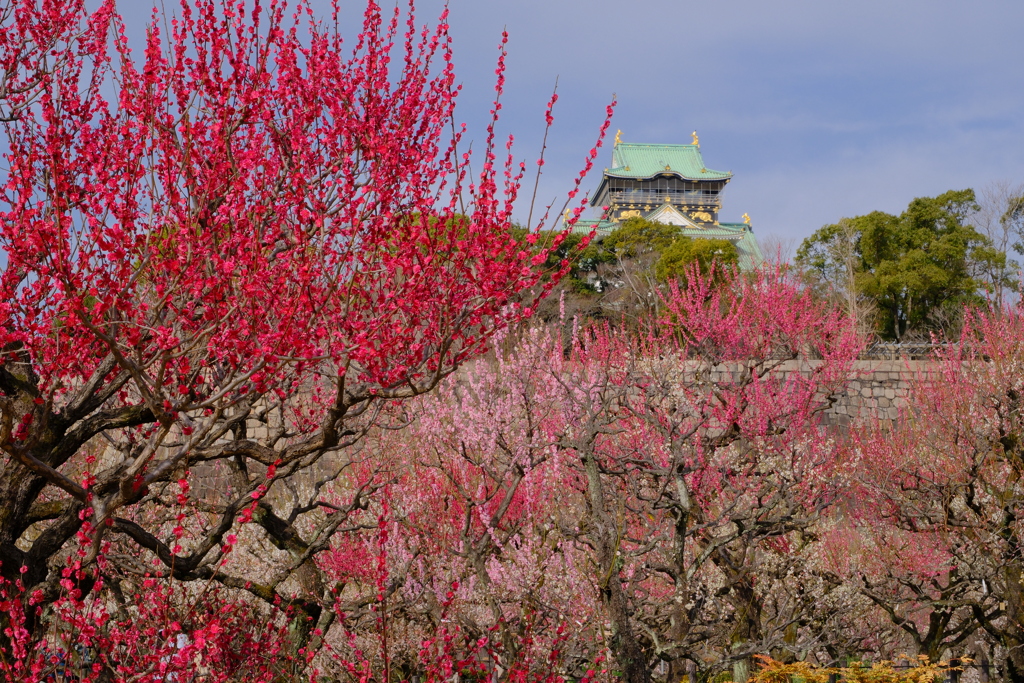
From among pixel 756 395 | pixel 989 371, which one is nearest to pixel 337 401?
pixel 989 371

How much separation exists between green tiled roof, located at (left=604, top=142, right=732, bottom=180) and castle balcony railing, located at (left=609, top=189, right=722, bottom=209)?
1.01 metres

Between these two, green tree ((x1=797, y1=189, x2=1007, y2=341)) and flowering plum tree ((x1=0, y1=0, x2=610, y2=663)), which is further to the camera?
green tree ((x1=797, y1=189, x2=1007, y2=341))

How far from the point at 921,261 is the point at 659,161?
23719mm

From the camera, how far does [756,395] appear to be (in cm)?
1380

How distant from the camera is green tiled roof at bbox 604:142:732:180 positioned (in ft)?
156

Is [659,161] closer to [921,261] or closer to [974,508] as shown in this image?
[921,261]

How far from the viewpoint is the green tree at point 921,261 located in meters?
27.9

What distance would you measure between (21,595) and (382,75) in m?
3.99

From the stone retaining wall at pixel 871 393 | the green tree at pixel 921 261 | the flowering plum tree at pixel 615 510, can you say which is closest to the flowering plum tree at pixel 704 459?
the flowering plum tree at pixel 615 510

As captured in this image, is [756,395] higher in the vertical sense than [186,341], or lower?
lower

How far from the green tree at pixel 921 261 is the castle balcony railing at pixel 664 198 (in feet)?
58.2

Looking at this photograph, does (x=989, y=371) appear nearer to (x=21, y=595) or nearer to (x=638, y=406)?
(x=638, y=406)

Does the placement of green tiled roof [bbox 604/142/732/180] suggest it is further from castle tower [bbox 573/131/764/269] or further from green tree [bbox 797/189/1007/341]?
green tree [bbox 797/189/1007/341]

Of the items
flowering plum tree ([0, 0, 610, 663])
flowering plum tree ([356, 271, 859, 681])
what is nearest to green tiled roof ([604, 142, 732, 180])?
flowering plum tree ([356, 271, 859, 681])
